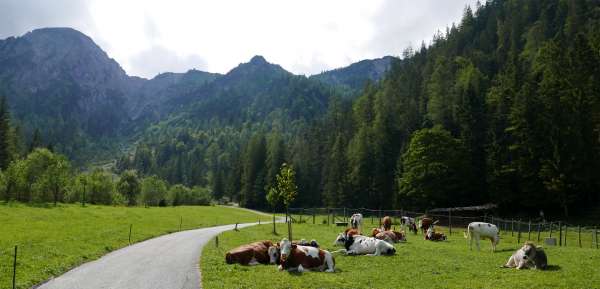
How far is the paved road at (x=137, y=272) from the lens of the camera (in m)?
16.7

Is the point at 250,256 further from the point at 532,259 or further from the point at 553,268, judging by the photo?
the point at 553,268

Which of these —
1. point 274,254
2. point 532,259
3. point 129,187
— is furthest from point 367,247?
point 129,187

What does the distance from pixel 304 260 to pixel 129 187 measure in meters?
114

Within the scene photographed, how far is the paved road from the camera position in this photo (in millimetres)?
16656

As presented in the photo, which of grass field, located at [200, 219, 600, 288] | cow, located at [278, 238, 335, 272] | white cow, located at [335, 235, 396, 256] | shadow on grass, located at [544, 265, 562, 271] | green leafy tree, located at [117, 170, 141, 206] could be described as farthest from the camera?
green leafy tree, located at [117, 170, 141, 206]

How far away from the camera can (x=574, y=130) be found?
200ft

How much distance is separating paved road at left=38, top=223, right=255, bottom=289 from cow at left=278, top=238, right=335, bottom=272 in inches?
154

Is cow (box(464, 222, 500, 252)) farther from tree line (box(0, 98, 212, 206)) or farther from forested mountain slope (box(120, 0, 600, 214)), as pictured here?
tree line (box(0, 98, 212, 206))

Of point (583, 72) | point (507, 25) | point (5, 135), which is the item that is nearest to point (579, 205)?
point (583, 72)

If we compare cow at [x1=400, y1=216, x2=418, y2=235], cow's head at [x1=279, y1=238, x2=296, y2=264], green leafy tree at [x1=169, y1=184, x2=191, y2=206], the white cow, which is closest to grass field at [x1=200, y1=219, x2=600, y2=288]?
cow's head at [x1=279, y1=238, x2=296, y2=264]

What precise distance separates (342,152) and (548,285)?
92.2m

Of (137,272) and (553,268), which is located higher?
(553,268)

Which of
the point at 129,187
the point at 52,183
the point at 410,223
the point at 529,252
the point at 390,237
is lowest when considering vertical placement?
the point at 129,187

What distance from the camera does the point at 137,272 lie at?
19484 millimetres
